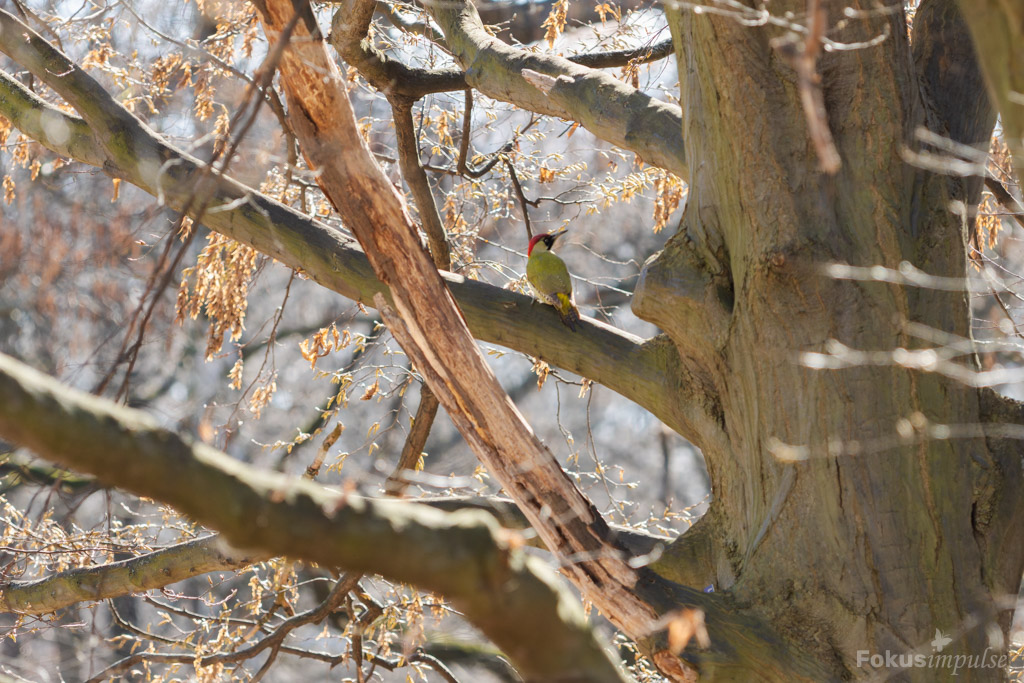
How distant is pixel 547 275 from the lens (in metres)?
4.02

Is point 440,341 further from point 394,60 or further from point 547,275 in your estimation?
point 394,60

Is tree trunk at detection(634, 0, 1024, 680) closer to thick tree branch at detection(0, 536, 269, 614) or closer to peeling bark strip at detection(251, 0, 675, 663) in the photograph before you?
peeling bark strip at detection(251, 0, 675, 663)

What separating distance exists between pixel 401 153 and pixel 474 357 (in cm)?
205

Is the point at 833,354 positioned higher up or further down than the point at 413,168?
further down

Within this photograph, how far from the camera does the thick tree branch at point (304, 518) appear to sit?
1155 mm

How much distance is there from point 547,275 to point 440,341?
184 centimetres

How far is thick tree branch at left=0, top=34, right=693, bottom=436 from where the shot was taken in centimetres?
280

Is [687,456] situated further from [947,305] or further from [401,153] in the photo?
[947,305]

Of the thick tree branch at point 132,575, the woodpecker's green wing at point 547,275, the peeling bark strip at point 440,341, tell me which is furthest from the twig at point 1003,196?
the thick tree branch at point 132,575

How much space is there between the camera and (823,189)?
7.78 feet

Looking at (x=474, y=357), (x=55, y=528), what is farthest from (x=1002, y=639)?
(x=55, y=528)

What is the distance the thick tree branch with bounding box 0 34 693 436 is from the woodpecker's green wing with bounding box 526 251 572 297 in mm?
750

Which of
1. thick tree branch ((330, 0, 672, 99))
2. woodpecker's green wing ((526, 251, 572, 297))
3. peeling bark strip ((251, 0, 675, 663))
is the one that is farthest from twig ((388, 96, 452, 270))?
peeling bark strip ((251, 0, 675, 663))

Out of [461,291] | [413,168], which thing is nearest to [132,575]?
[461,291]
